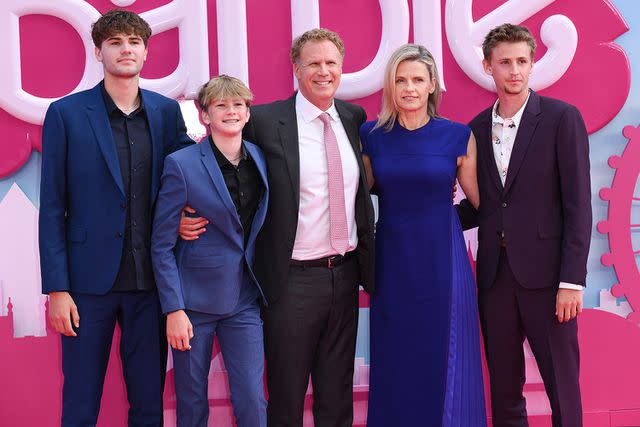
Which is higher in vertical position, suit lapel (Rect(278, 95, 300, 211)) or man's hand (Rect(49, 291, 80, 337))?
suit lapel (Rect(278, 95, 300, 211))

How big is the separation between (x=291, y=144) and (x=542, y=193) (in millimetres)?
976

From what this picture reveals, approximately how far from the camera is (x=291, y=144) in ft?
7.97

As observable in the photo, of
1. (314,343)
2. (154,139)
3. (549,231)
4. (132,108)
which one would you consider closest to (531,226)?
(549,231)

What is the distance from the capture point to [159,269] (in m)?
2.21

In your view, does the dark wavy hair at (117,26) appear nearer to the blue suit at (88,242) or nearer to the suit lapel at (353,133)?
the blue suit at (88,242)

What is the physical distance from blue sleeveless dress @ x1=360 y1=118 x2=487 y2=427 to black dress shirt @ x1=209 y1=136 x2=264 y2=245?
0.50m

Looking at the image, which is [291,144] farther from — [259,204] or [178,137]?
[178,137]

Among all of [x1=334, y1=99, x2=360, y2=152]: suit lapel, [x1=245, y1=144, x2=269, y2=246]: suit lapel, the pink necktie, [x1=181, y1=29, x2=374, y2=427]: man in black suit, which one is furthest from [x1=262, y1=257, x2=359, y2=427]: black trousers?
[x1=334, y1=99, x2=360, y2=152]: suit lapel

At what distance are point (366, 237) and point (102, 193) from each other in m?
1.00

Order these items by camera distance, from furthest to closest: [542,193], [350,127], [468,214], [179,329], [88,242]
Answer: [468,214] → [350,127] → [542,193] → [88,242] → [179,329]

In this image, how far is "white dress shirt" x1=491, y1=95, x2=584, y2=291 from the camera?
2478 millimetres

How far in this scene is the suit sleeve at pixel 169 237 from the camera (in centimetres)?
220

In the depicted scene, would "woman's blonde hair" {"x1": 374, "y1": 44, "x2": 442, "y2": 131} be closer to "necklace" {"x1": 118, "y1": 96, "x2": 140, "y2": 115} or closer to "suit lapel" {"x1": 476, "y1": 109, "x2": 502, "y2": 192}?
"suit lapel" {"x1": 476, "y1": 109, "x2": 502, "y2": 192}

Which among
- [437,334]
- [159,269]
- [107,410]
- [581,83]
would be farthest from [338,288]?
[581,83]
